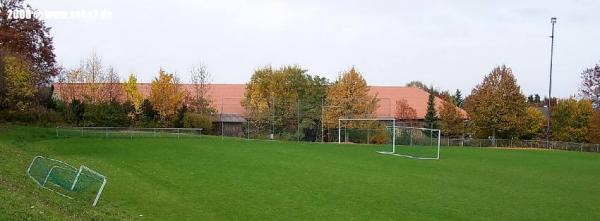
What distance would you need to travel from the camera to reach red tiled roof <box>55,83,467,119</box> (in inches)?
2245

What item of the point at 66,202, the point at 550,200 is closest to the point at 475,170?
the point at 550,200

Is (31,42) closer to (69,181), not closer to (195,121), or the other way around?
(195,121)

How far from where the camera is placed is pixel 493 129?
4459 centimetres

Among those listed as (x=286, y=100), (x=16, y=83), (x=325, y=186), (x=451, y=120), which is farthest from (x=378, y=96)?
(x=325, y=186)

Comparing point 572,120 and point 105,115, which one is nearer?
point 105,115

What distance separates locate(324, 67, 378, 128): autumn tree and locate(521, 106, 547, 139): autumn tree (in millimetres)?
12850

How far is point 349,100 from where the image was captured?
143 ft

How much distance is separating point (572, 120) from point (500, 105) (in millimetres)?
6682

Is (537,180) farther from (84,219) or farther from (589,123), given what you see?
(589,123)

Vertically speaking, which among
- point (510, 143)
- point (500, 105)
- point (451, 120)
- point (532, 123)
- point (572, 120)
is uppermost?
point (500, 105)

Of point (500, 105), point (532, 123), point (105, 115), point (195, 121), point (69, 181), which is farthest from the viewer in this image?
point (532, 123)

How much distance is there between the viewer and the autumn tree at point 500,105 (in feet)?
144

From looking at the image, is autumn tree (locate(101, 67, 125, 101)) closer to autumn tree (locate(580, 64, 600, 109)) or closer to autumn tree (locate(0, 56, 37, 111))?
autumn tree (locate(0, 56, 37, 111))

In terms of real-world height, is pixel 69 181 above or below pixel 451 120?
below
